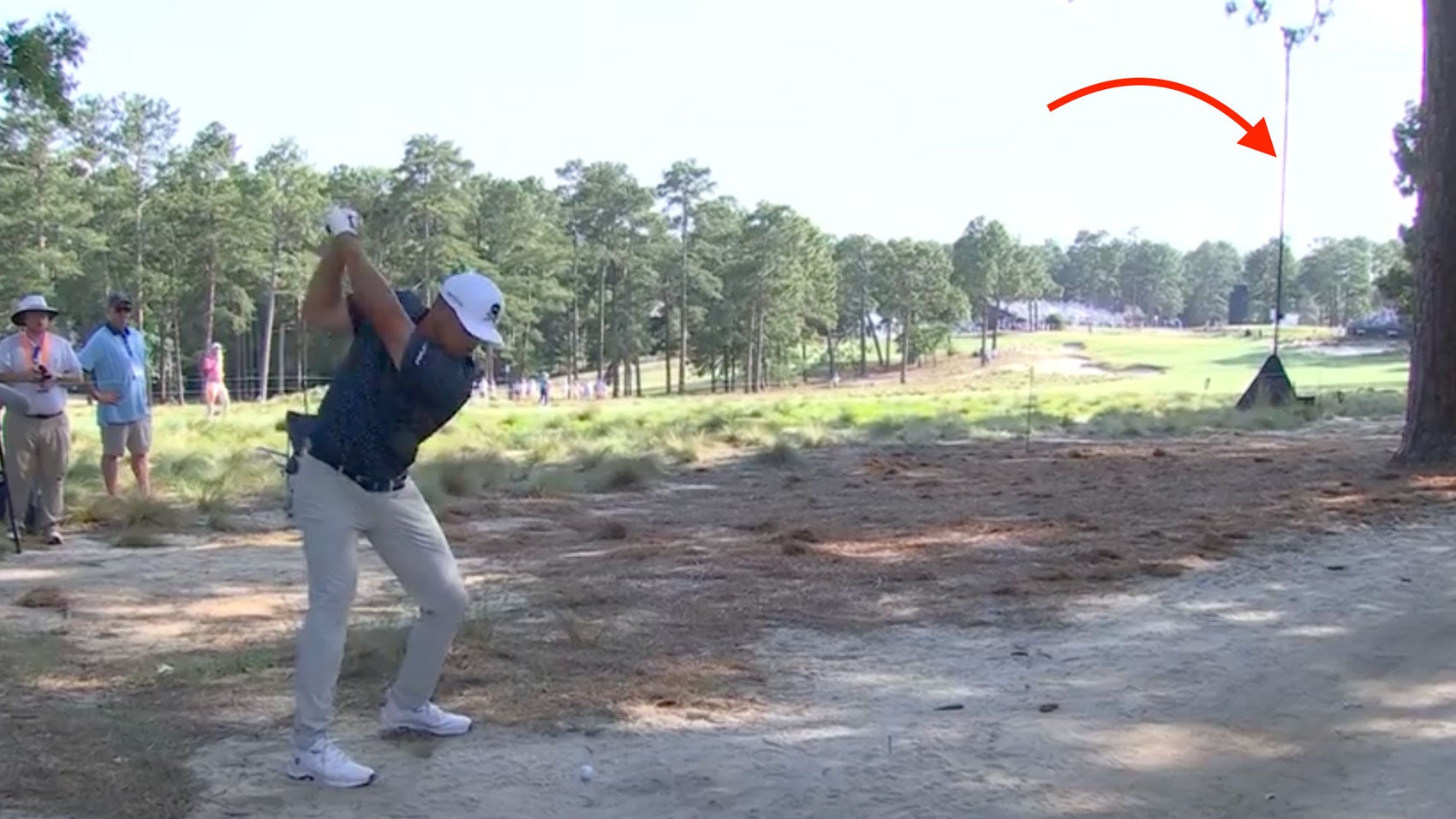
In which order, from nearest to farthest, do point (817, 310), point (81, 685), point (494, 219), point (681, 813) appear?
point (681, 813), point (81, 685), point (494, 219), point (817, 310)

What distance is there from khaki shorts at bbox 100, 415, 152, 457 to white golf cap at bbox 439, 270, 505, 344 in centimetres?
681

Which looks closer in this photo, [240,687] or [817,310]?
[240,687]

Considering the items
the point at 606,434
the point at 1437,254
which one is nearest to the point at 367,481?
the point at 1437,254

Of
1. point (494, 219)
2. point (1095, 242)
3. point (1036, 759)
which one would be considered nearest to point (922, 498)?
point (1036, 759)

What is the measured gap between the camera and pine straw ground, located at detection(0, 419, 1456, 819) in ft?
16.1

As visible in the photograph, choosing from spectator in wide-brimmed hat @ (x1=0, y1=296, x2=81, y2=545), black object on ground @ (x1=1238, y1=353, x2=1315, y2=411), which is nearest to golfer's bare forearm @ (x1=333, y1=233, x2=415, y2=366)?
spectator in wide-brimmed hat @ (x1=0, y1=296, x2=81, y2=545)

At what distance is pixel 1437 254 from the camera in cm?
1237

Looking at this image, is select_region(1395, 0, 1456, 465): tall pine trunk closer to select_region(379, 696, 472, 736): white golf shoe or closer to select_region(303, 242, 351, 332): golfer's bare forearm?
select_region(379, 696, 472, 736): white golf shoe

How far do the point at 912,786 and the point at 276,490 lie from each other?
30.7 feet

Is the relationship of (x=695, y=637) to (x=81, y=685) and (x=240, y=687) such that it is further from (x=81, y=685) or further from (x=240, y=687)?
(x=81, y=685)

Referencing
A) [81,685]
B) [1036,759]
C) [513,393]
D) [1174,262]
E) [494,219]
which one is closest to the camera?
[1036,759]

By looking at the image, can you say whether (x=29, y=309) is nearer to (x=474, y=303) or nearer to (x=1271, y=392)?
(x=474, y=303)

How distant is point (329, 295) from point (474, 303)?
474mm

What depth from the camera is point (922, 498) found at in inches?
470
